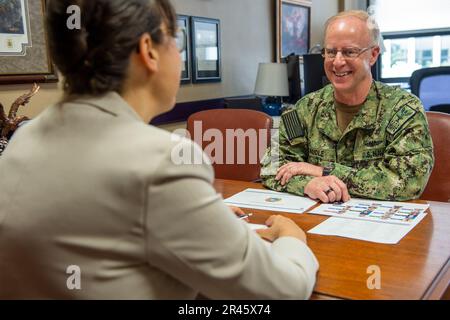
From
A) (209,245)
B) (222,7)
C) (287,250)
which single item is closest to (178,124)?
(222,7)

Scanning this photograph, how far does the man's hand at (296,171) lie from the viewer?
166cm

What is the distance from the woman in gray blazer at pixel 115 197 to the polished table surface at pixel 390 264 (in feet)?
0.69

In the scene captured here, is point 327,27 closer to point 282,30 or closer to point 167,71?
point 167,71

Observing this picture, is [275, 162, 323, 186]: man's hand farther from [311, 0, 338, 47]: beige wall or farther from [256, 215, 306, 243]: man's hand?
[311, 0, 338, 47]: beige wall

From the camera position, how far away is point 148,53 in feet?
2.41

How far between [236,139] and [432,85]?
2.50 m

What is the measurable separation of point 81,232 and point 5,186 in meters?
0.18

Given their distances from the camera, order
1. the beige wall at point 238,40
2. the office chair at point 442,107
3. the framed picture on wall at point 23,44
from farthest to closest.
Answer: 1. the office chair at point 442,107
2. the beige wall at point 238,40
3. the framed picture on wall at point 23,44

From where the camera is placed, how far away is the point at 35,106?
2277mm

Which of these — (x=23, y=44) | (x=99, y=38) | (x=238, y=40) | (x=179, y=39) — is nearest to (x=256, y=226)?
(x=179, y=39)

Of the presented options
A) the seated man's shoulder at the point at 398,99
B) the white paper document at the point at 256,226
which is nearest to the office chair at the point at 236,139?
the seated man's shoulder at the point at 398,99

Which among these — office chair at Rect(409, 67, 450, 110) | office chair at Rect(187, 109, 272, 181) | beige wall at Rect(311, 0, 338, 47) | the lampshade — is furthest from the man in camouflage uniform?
beige wall at Rect(311, 0, 338, 47)

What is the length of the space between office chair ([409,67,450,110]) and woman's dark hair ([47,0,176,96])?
372cm

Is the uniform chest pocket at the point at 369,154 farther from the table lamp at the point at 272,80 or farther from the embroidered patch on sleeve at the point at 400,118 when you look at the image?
the table lamp at the point at 272,80
